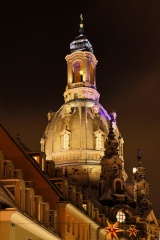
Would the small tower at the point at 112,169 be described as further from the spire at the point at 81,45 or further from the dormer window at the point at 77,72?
the spire at the point at 81,45

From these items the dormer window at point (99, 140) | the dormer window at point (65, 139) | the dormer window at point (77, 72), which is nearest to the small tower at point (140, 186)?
the dormer window at point (99, 140)

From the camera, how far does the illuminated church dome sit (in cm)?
12612

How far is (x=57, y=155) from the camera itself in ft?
424

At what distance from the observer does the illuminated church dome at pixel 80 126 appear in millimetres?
126125

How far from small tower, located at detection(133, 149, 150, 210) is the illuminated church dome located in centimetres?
770

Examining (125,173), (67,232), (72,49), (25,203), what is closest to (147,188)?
(125,173)

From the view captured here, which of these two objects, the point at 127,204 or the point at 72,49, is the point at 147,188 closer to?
the point at 127,204

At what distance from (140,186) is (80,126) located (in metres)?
17.8

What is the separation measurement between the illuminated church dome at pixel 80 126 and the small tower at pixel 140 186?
770cm

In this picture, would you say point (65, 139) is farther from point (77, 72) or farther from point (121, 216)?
point (121, 216)

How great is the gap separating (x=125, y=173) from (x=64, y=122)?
17140 mm

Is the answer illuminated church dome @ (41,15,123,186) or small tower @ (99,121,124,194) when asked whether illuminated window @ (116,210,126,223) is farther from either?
illuminated church dome @ (41,15,123,186)

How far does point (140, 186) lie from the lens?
124 meters

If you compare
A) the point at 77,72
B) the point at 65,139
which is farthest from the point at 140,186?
the point at 77,72
